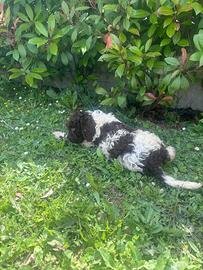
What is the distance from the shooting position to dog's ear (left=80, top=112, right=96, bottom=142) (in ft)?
11.7

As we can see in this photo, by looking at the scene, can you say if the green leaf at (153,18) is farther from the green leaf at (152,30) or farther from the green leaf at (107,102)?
the green leaf at (107,102)

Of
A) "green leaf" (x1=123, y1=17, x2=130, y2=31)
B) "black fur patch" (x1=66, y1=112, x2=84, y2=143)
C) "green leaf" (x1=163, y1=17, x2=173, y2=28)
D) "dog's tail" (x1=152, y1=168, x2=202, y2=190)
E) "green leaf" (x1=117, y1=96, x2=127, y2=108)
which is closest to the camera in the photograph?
"dog's tail" (x1=152, y1=168, x2=202, y2=190)

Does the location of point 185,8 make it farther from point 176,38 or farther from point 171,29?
point 176,38

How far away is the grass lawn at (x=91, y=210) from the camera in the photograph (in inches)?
97.2

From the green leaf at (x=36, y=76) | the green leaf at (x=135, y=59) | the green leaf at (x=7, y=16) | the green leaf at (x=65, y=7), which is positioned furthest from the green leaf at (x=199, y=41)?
the green leaf at (x=7, y=16)

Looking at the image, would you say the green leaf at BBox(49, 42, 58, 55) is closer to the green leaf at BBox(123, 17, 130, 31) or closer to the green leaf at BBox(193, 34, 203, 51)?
the green leaf at BBox(123, 17, 130, 31)

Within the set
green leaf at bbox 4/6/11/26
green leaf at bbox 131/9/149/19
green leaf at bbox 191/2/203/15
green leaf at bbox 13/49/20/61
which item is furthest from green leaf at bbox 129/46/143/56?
green leaf at bbox 4/6/11/26

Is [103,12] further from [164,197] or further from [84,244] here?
[84,244]

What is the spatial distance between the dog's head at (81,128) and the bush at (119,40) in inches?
17.2

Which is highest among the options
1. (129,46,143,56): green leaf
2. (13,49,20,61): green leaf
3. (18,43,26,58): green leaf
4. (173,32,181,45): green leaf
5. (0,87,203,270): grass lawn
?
(173,32,181,45): green leaf

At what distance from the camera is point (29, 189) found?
121 inches

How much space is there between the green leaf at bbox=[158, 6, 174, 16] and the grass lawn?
1.12 m

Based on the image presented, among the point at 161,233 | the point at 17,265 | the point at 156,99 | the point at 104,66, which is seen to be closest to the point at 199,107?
the point at 156,99

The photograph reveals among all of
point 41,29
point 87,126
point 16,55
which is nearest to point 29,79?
point 16,55
